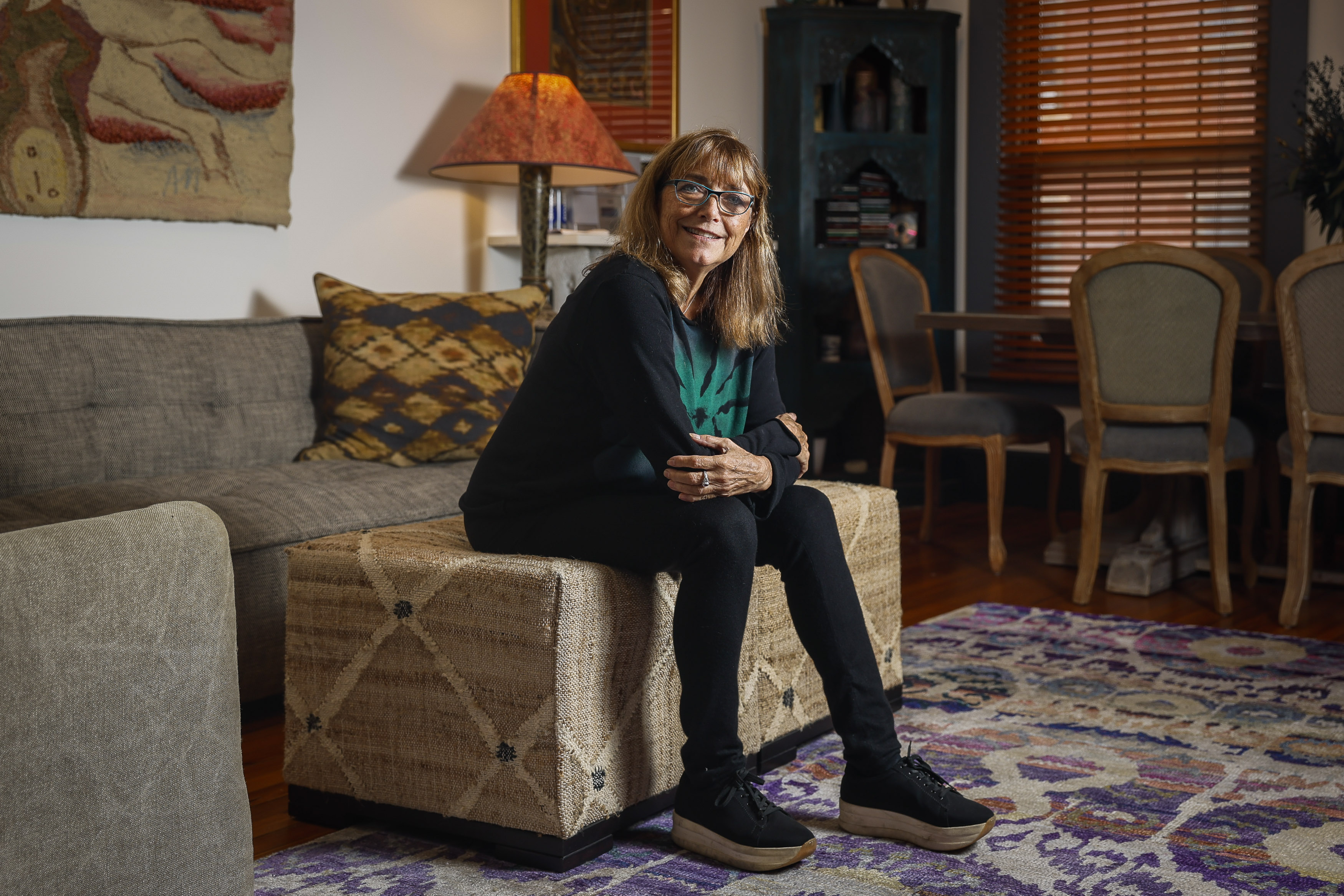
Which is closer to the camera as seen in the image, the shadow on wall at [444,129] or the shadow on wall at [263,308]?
the shadow on wall at [263,308]

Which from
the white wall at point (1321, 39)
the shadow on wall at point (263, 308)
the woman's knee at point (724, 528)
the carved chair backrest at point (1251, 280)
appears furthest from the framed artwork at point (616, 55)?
the woman's knee at point (724, 528)

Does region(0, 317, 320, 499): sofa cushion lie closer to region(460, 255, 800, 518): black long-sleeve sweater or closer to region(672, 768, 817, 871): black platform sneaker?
region(460, 255, 800, 518): black long-sleeve sweater

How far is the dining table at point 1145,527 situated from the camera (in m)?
3.65

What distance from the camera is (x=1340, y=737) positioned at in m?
2.34

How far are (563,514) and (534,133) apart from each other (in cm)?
199

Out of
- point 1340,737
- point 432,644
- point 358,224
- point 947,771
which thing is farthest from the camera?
point 358,224

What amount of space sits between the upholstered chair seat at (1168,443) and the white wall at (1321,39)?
4.70 ft

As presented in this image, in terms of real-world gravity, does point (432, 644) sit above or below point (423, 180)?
below

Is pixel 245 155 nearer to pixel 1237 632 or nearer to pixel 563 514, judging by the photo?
pixel 563 514

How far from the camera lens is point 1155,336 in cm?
342

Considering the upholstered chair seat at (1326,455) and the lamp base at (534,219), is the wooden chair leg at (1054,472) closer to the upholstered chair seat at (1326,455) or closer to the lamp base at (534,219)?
the upholstered chair seat at (1326,455)

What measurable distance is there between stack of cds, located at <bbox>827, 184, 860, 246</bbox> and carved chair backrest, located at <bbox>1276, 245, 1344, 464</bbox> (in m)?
2.05

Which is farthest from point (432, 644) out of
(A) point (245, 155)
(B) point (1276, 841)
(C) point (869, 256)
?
(C) point (869, 256)

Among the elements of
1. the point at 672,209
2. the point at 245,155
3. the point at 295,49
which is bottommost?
the point at 672,209
